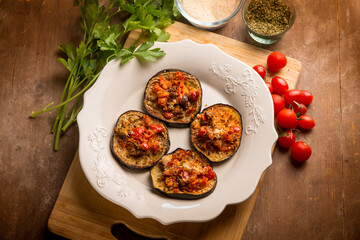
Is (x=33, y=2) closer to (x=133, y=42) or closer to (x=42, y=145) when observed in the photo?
(x=133, y=42)

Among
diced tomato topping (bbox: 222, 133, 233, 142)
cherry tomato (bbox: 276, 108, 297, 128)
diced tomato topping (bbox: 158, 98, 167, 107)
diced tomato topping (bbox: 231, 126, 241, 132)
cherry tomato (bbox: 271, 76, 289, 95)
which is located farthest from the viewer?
cherry tomato (bbox: 271, 76, 289, 95)

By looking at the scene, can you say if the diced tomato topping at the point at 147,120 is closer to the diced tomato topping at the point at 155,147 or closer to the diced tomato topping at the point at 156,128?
the diced tomato topping at the point at 156,128

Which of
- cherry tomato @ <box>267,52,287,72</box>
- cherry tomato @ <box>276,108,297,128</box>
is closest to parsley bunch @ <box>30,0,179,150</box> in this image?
cherry tomato @ <box>267,52,287,72</box>

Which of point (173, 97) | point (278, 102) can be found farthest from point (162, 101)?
point (278, 102)

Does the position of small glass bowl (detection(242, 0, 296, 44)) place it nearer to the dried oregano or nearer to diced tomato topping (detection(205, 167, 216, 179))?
the dried oregano

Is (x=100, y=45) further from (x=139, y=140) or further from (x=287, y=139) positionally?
(x=287, y=139)

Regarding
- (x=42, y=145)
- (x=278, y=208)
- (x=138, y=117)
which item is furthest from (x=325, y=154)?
(x=42, y=145)
